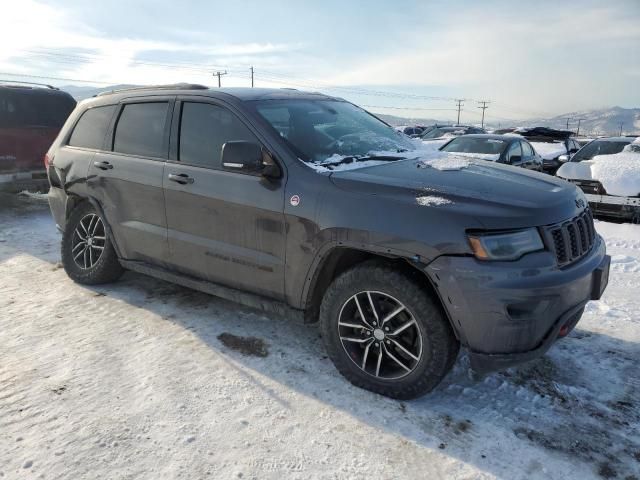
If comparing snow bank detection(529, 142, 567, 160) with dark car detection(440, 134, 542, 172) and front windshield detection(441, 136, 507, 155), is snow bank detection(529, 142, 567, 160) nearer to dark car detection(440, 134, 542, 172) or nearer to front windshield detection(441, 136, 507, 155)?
dark car detection(440, 134, 542, 172)

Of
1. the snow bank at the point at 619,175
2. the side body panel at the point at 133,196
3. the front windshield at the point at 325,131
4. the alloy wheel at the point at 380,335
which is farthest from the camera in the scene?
the snow bank at the point at 619,175

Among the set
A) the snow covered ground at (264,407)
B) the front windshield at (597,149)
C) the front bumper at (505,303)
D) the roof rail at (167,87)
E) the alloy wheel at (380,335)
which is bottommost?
the snow covered ground at (264,407)

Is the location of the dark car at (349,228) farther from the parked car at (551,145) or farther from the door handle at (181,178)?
the parked car at (551,145)

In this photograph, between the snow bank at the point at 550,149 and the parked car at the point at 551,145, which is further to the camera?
the snow bank at the point at 550,149

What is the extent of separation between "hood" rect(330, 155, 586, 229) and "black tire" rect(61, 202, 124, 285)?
2.50 metres

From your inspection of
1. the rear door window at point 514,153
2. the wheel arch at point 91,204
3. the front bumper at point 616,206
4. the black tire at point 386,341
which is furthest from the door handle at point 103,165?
the rear door window at point 514,153

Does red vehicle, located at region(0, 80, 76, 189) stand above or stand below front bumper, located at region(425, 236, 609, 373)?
above

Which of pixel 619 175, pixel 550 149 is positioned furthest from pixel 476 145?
pixel 550 149

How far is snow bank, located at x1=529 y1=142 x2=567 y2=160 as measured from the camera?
14.0 metres

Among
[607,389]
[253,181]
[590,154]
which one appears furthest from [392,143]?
[590,154]

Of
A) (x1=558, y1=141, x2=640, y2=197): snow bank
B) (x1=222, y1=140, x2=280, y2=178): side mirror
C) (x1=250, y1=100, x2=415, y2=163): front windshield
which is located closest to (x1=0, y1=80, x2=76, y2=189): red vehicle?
(x1=250, y1=100, x2=415, y2=163): front windshield

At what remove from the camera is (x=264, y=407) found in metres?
2.86

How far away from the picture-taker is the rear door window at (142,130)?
3.96 meters

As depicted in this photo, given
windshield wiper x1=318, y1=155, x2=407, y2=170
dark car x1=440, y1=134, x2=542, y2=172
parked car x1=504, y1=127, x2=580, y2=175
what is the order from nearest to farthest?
windshield wiper x1=318, y1=155, x2=407, y2=170 < dark car x1=440, y1=134, x2=542, y2=172 < parked car x1=504, y1=127, x2=580, y2=175
